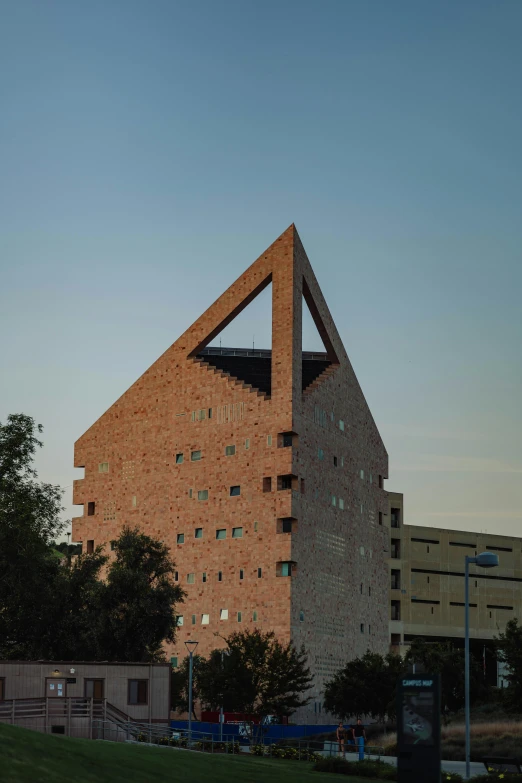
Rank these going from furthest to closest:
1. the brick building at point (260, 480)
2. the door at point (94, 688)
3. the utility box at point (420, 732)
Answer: the brick building at point (260, 480) → the door at point (94, 688) → the utility box at point (420, 732)

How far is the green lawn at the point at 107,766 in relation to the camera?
28.1 metres

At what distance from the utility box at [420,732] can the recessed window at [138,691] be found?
104 feet

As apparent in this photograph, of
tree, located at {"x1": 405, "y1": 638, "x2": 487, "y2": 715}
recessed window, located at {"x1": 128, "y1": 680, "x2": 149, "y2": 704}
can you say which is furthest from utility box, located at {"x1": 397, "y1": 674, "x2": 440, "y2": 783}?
tree, located at {"x1": 405, "y1": 638, "x2": 487, "y2": 715}

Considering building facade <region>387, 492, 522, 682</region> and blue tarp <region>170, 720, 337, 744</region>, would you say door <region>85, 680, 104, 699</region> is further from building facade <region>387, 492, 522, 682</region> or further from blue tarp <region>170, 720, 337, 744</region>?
building facade <region>387, 492, 522, 682</region>

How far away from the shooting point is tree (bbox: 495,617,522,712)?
71.1 metres

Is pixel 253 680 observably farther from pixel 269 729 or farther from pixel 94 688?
pixel 94 688

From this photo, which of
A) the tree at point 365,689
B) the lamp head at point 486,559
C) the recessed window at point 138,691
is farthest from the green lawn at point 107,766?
the tree at point 365,689

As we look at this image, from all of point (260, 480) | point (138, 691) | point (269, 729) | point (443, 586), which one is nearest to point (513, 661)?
point (269, 729)

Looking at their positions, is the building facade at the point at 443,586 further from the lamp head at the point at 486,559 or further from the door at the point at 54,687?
the lamp head at the point at 486,559

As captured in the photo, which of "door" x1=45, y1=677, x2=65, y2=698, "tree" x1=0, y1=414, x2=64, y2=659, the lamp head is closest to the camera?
the lamp head

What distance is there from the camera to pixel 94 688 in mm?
53562

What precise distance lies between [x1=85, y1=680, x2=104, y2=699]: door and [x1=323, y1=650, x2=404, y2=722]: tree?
3504 centimetres

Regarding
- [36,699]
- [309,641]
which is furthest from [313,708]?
[36,699]

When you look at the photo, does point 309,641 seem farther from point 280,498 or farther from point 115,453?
point 115,453
